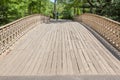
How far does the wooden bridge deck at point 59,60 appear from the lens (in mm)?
7129

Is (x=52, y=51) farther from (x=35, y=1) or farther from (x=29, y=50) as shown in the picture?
(x=35, y=1)

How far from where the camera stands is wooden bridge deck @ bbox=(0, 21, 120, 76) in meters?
7.13

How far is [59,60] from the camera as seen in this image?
332 inches

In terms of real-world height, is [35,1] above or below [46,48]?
above

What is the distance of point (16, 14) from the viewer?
30000 millimetres

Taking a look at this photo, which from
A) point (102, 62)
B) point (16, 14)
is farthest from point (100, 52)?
point (16, 14)

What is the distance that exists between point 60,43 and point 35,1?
2518cm

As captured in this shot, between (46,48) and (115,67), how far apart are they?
3.86 meters

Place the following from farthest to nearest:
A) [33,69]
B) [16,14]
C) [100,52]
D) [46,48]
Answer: [16,14], [46,48], [100,52], [33,69]

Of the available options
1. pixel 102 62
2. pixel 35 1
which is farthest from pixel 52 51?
pixel 35 1

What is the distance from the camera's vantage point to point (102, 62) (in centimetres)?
816

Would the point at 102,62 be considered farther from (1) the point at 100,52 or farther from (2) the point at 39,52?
(2) the point at 39,52
